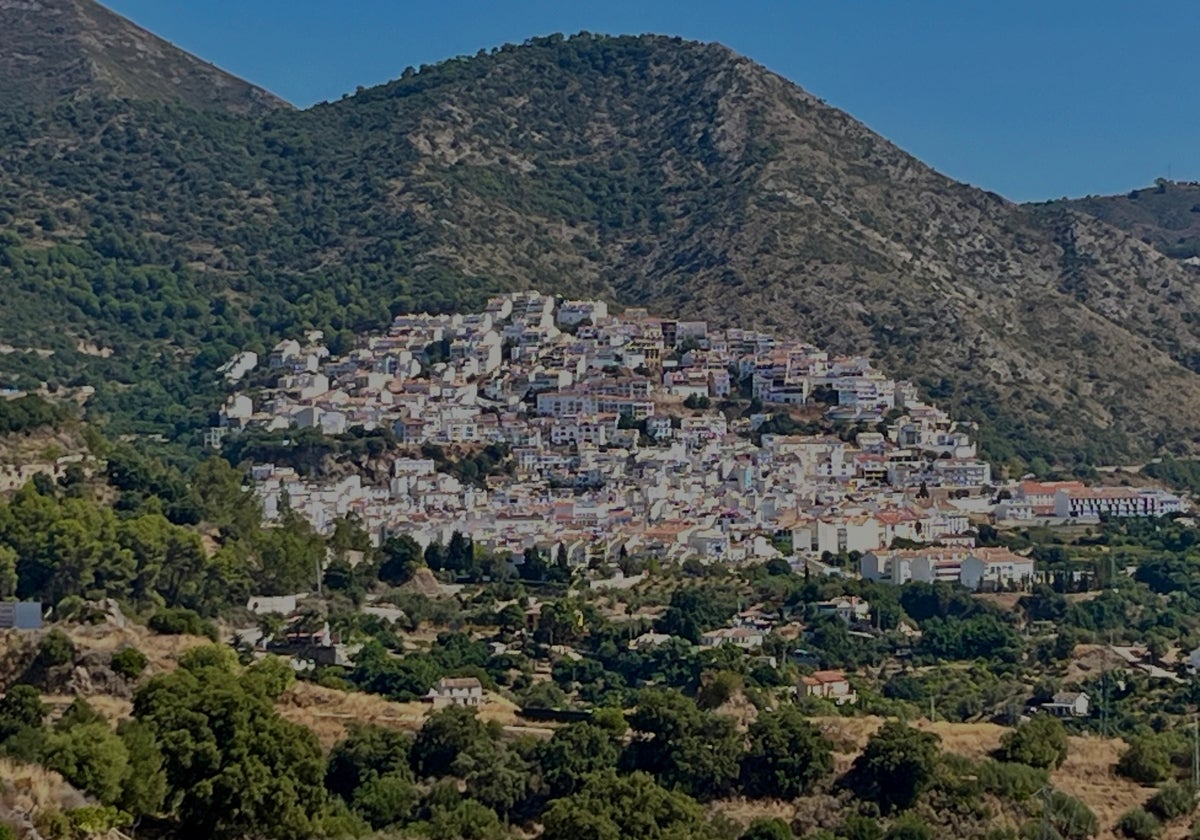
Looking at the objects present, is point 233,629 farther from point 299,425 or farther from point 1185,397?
point 1185,397

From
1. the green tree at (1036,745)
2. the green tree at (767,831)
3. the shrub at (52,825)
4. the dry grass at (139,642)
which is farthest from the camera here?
the dry grass at (139,642)

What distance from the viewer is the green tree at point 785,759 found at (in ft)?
88.2

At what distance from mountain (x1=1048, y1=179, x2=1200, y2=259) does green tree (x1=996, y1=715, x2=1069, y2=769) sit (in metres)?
104

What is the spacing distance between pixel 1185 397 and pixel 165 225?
43.5m

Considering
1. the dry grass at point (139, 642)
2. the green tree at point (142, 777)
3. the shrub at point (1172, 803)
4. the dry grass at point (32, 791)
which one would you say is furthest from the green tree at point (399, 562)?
the dry grass at point (32, 791)

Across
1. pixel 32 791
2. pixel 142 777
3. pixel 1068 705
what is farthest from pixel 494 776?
pixel 1068 705

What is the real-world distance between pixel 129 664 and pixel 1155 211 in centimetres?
12315

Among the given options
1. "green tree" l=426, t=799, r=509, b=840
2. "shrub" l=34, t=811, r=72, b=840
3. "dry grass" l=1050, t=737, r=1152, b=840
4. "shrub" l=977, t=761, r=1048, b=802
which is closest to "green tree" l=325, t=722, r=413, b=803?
"green tree" l=426, t=799, r=509, b=840

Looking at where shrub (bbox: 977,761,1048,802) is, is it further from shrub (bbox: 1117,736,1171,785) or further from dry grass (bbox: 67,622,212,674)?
dry grass (bbox: 67,622,212,674)

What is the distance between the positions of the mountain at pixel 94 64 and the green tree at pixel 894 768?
86033 mm

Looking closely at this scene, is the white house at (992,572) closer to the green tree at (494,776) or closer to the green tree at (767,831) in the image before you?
the green tree at (494,776)

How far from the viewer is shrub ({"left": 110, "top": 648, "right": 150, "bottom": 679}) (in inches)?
1046

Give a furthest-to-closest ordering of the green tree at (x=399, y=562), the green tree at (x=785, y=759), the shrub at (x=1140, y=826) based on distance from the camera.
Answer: the green tree at (x=399, y=562), the green tree at (x=785, y=759), the shrub at (x=1140, y=826)

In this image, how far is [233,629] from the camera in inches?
1529
